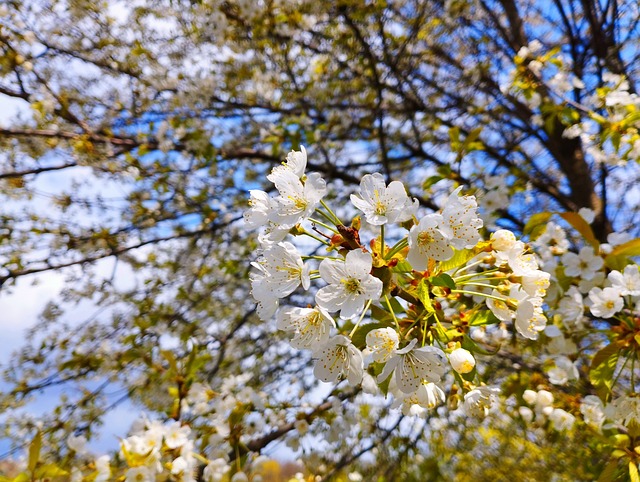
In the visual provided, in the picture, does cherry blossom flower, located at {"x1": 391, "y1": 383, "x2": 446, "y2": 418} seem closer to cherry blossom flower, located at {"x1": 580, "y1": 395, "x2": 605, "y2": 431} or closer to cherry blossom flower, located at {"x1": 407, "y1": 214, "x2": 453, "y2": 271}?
cherry blossom flower, located at {"x1": 407, "y1": 214, "x2": 453, "y2": 271}

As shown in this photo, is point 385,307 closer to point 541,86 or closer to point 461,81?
point 541,86

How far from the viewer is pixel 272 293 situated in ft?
3.06

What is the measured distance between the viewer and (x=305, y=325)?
0.92 m

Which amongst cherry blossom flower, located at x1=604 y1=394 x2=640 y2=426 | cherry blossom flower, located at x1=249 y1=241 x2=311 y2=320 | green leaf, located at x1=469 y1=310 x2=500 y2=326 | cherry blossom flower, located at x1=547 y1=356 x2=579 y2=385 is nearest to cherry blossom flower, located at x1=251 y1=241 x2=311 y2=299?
cherry blossom flower, located at x1=249 y1=241 x2=311 y2=320

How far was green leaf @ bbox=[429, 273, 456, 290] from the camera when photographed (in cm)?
87

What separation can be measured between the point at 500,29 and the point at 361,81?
1.16 meters

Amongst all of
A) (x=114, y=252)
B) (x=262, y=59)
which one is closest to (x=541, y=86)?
(x=262, y=59)

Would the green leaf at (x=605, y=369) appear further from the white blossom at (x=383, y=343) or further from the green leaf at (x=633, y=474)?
the white blossom at (x=383, y=343)

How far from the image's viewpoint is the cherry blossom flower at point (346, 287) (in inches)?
34.0

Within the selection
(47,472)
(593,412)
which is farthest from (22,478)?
(593,412)

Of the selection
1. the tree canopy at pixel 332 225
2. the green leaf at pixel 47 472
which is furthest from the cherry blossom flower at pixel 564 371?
the green leaf at pixel 47 472

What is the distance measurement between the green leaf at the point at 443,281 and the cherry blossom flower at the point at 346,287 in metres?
0.13

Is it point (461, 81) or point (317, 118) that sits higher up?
point (317, 118)

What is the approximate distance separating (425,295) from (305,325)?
260 millimetres
